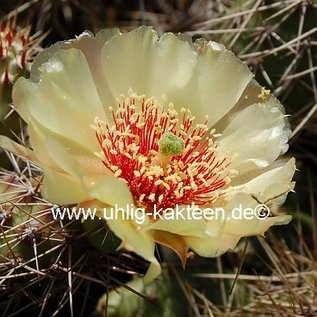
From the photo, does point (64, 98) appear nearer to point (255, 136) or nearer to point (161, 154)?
point (161, 154)

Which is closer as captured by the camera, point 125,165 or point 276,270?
point 125,165

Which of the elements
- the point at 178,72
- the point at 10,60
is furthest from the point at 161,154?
the point at 10,60

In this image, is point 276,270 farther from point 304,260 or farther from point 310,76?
point 310,76

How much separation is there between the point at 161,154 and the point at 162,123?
0.20 ft

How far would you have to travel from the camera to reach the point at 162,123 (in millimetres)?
1166

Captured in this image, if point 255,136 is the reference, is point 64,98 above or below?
above

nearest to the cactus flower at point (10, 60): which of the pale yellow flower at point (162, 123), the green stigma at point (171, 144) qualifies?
A: the pale yellow flower at point (162, 123)

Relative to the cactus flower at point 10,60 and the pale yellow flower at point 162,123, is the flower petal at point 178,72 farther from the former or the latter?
the cactus flower at point 10,60

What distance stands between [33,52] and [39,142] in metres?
0.43

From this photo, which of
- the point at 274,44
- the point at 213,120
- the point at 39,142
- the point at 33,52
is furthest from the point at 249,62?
the point at 39,142

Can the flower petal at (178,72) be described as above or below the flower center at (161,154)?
above

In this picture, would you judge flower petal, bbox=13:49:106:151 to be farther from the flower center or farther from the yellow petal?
the yellow petal

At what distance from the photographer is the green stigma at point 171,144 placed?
1.11 m

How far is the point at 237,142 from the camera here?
3.85 feet
